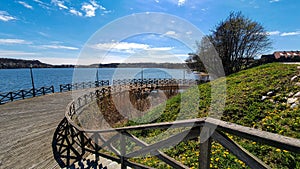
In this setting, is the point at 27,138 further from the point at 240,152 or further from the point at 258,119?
the point at 258,119

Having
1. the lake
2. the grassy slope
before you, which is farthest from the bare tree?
the grassy slope

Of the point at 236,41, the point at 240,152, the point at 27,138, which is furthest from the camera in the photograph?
the point at 236,41

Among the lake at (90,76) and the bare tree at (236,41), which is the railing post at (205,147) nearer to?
the lake at (90,76)

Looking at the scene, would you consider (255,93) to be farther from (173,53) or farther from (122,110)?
(122,110)

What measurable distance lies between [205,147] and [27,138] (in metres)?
7.09

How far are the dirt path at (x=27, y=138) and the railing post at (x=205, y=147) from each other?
4.46 meters

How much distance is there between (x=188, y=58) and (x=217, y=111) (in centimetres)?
1921

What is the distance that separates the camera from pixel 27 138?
6156 millimetres

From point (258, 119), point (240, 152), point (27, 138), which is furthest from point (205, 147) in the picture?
point (27, 138)

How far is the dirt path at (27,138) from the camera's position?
4.67 metres

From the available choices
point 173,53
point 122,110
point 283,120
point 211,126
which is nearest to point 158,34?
point 173,53

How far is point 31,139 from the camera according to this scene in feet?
19.9

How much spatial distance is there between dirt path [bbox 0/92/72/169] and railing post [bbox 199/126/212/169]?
14.6 feet

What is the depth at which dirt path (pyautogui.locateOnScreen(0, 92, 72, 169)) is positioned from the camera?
184 inches
